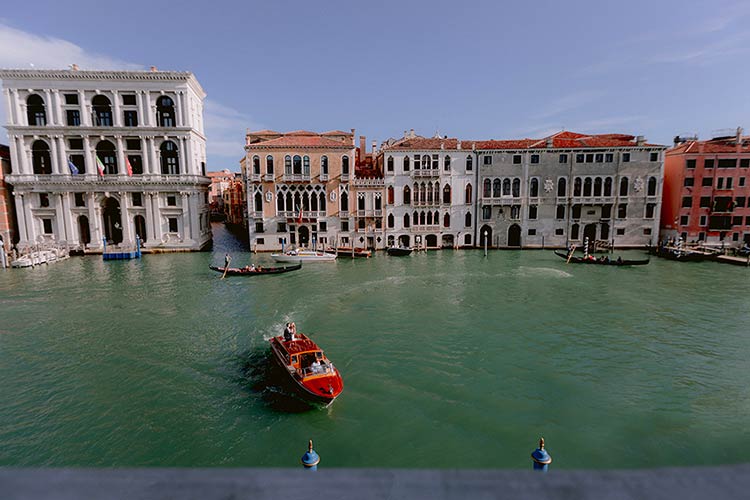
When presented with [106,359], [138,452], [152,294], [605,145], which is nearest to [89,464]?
[138,452]

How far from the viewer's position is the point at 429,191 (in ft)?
128

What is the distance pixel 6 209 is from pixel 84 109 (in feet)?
34.3

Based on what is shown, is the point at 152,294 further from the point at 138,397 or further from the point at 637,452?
the point at 637,452

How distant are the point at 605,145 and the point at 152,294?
36326mm

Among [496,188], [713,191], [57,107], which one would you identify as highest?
[57,107]

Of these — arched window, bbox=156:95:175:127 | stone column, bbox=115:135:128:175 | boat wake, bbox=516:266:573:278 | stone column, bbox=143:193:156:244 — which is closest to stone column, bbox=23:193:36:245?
stone column, bbox=115:135:128:175

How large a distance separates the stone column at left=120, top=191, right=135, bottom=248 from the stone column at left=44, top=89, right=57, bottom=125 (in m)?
7.56

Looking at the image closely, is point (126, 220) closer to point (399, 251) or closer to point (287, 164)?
point (287, 164)

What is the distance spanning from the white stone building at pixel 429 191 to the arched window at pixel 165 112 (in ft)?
60.4

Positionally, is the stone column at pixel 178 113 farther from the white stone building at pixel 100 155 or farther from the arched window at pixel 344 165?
the arched window at pixel 344 165

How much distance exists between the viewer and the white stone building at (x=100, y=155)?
3550 cm

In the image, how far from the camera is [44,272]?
A: 94.8ft

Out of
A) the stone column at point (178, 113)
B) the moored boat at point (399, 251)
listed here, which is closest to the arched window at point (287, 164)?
the stone column at point (178, 113)

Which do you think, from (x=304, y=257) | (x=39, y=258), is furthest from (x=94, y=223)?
(x=304, y=257)
